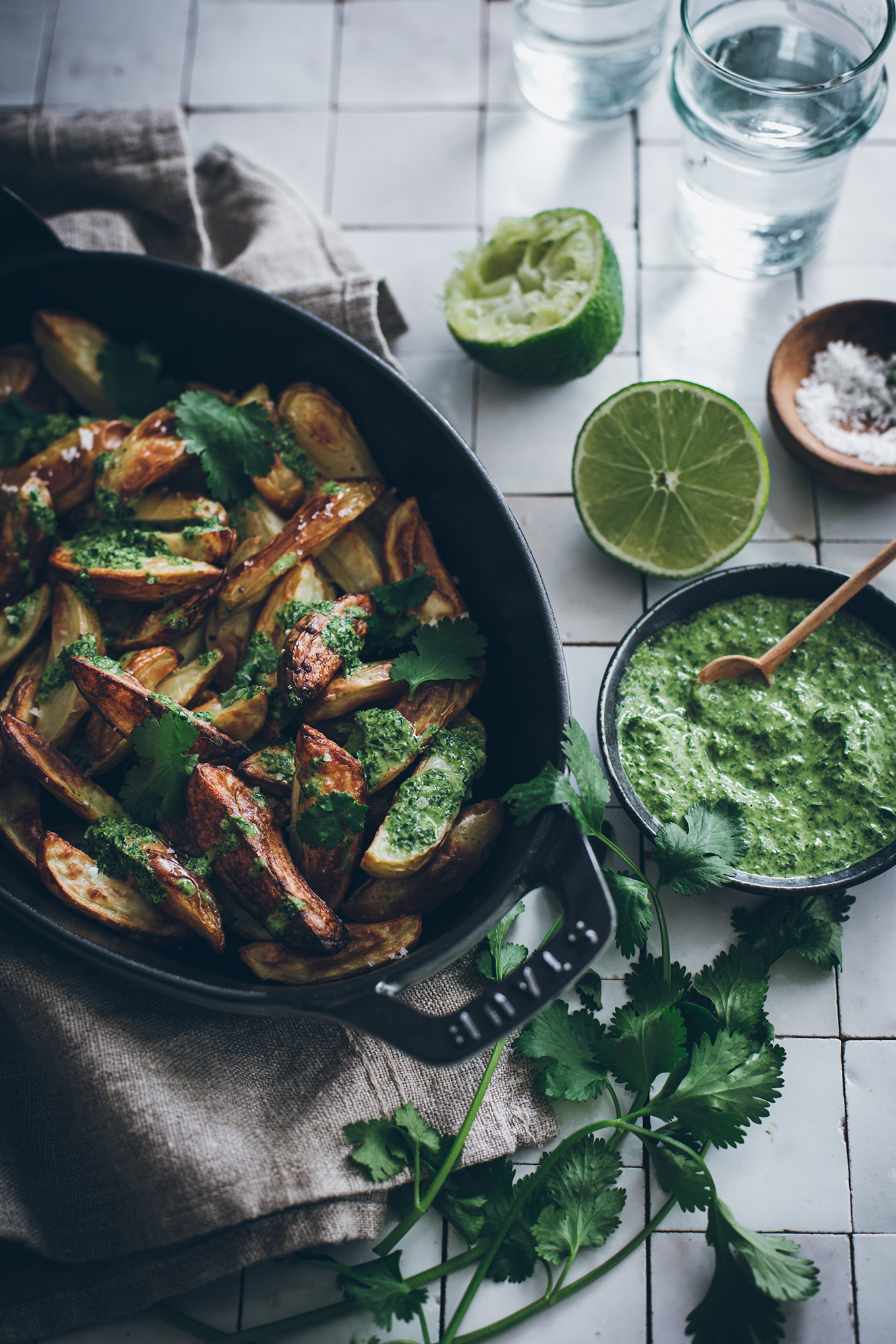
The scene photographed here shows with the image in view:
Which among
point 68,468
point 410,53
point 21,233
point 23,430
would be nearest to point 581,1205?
point 68,468

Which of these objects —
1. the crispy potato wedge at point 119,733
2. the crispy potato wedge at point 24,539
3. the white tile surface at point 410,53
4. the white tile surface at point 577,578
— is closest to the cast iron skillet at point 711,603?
the white tile surface at point 577,578

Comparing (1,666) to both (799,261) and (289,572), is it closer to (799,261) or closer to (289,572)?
(289,572)

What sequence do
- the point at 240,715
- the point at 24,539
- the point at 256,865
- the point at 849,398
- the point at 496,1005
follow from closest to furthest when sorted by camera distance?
1. the point at 496,1005
2. the point at 256,865
3. the point at 240,715
4. the point at 24,539
5. the point at 849,398

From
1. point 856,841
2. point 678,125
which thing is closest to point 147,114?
point 678,125

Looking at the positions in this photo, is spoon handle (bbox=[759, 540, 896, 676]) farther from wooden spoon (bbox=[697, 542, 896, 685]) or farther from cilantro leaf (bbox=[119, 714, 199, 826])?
cilantro leaf (bbox=[119, 714, 199, 826])

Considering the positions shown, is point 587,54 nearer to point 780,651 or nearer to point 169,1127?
point 780,651
